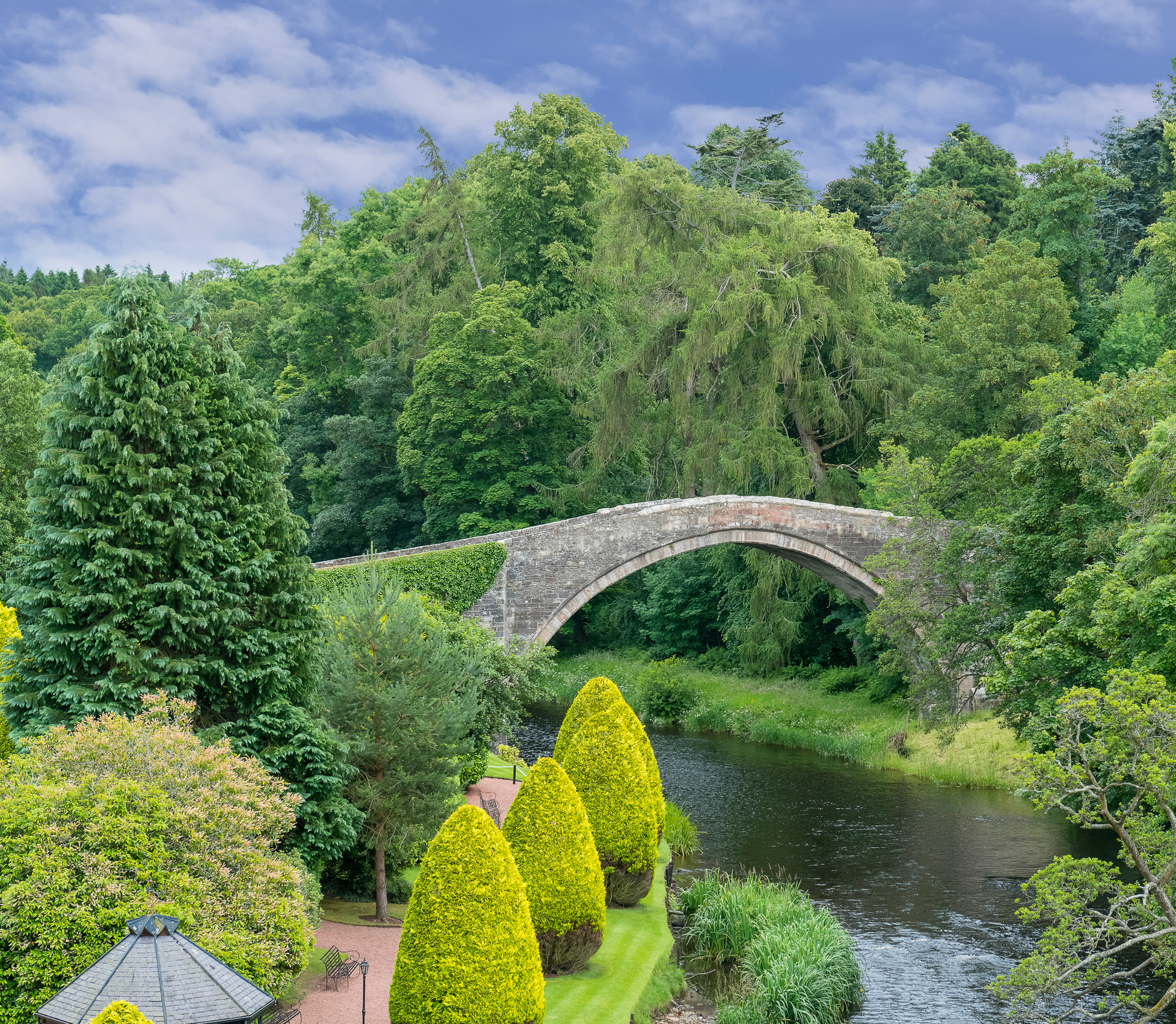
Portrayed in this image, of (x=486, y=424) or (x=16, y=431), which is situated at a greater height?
(x=486, y=424)

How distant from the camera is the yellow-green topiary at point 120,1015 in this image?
Result: 6293mm

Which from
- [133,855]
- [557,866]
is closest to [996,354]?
[557,866]

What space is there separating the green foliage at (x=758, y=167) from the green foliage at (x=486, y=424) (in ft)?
27.7

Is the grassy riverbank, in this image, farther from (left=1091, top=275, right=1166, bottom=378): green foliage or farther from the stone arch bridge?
(left=1091, top=275, right=1166, bottom=378): green foliage

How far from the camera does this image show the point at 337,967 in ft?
38.4

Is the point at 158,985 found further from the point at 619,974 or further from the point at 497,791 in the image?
the point at 497,791

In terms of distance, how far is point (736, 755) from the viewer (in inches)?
1077

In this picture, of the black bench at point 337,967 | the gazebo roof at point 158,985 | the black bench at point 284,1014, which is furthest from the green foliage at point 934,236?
the gazebo roof at point 158,985

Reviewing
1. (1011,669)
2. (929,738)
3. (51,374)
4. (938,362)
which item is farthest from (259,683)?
(938,362)

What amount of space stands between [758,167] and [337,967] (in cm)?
3834

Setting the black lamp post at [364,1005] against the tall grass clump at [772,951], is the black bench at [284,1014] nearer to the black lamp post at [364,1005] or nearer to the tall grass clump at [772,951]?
the black lamp post at [364,1005]

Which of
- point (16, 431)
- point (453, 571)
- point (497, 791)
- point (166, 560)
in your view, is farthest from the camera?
point (16, 431)

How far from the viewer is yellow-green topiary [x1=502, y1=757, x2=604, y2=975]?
1209cm

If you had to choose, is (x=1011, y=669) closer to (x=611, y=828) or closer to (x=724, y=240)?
(x=611, y=828)
